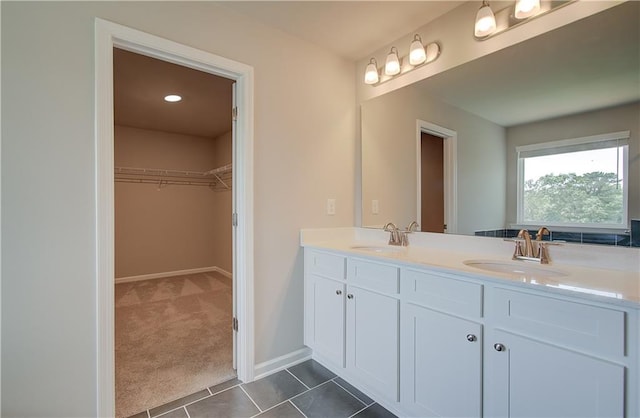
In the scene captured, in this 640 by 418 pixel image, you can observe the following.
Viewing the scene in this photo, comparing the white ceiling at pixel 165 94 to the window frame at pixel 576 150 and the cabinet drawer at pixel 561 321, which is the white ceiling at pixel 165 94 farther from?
the cabinet drawer at pixel 561 321

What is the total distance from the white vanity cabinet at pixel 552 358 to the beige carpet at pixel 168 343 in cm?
166

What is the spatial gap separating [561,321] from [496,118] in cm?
119

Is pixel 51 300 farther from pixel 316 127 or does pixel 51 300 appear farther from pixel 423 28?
pixel 423 28

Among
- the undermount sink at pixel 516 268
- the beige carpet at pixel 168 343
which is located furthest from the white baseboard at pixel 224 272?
the undermount sink at pixel 516 268

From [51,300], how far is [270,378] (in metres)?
1.32

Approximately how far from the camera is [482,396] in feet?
4.05

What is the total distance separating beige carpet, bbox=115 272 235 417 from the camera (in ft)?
6.20

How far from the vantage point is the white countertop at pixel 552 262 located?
3.32 ft

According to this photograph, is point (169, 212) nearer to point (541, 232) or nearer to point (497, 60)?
point (497, 60)

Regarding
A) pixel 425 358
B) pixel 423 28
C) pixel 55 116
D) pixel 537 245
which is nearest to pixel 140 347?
pixel 55 116

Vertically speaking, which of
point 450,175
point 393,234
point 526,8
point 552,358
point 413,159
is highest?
point 526,8

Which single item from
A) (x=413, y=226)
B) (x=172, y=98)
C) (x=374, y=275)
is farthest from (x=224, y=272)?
(x=374, y=275)

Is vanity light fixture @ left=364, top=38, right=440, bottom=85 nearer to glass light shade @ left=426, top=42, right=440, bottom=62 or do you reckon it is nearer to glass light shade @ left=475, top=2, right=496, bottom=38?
glass light shade @ left=426, top=42, right=440, bottom=62

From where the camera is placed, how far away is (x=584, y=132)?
144cm
